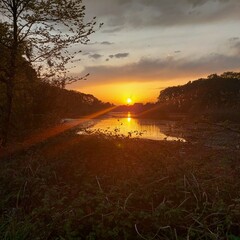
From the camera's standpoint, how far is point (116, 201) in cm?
962

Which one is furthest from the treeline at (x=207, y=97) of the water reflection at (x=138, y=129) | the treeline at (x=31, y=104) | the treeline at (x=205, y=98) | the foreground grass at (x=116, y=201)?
the foreground grass at (x=116, y=201)

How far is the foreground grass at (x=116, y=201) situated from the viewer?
807cm

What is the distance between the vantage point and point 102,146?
51.6 ft

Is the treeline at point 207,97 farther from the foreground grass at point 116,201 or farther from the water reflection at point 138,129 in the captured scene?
the foreground grass at point 116,201

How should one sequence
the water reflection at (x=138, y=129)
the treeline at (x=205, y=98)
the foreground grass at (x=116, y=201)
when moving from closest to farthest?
1. the foreground grass at (x=116, y=201)
2. the water reflection at (x=138, y=129)
3. the treeline at (x=205, y=98)

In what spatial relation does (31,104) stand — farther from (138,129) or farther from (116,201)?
(116,201)

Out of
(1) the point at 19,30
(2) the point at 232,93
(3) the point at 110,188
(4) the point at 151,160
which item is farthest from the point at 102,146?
(2) the point at 232,93

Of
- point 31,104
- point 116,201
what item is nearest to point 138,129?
point 31,104

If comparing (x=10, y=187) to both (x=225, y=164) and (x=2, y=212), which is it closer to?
(x=2, y=212)

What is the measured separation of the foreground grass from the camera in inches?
318

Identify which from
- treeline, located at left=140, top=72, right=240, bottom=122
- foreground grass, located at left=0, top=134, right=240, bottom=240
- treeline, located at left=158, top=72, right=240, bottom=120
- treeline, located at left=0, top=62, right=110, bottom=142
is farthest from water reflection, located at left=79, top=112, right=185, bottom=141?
treeline, located at left=158, top=72, right=240, bottom=120

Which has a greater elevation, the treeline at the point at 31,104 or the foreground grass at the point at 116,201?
the treeline at the point at 31,104

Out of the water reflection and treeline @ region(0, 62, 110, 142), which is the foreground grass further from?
the water reflection

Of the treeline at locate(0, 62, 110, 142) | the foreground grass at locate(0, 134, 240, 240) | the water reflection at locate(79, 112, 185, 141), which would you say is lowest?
the water reflection at locate(79, 112, 185, 141)
